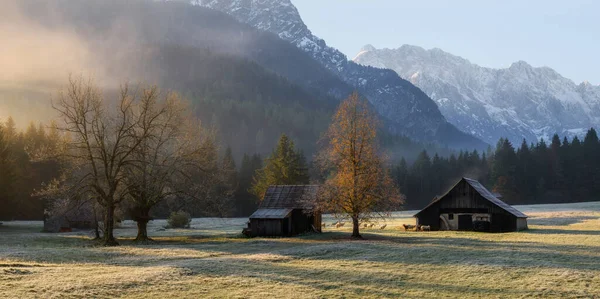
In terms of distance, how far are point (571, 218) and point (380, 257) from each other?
5739 cm

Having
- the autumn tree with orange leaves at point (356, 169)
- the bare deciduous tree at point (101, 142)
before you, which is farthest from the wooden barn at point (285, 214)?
the bare deciduous tree at point (101, 142)

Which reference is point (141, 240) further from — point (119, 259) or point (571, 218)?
point (571, 218)

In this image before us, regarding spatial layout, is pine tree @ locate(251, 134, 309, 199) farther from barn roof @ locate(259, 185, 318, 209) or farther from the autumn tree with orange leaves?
the autumn tree with orange leaves

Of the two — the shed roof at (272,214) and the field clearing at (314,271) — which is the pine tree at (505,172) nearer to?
the shed roof at (272,214)

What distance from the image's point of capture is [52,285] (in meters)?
24.3

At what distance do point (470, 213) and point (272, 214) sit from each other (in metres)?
26.3

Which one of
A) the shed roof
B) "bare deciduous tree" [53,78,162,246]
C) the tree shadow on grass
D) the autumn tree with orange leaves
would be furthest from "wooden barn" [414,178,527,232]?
"bare deciduous tree" [53,78,162,246]

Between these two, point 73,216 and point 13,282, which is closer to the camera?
point 13,282

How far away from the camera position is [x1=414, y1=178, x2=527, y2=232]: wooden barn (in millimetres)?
67750

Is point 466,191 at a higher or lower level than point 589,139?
lower

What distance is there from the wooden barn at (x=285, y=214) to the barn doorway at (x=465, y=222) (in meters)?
18.6

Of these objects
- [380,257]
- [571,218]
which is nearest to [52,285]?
[380,257]

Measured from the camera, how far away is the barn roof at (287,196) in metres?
63.8

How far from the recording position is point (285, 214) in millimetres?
61531
